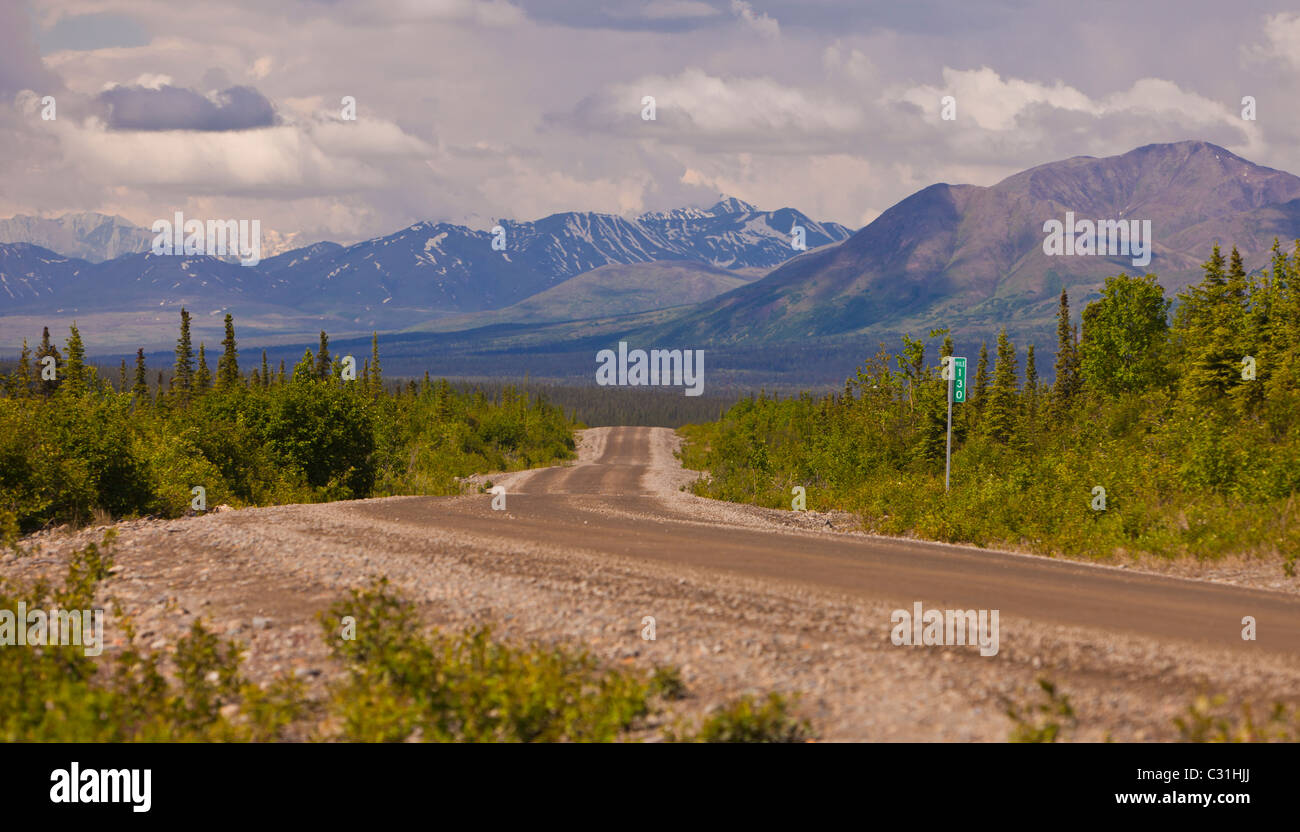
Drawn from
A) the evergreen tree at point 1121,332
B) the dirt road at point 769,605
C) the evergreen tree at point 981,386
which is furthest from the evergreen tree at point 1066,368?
the dirt road at point 769,605

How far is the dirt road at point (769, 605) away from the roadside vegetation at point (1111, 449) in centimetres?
302

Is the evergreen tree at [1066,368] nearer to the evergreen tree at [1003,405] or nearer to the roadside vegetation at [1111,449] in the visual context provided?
the roadside vegetation at [1111,449]

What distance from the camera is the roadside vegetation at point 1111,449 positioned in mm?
20438

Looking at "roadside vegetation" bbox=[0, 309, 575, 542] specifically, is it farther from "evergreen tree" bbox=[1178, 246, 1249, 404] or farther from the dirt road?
"evergreen tree" bbox=[1178, 246, 1249, 404]

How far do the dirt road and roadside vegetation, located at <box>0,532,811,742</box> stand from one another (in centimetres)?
56

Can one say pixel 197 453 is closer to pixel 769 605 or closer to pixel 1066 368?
pixel 769 605

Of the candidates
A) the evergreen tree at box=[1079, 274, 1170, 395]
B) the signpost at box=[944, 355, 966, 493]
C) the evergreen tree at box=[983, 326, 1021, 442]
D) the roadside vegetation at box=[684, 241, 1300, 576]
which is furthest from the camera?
the evergreen tree at box=[1079, 274, 1170, 395]

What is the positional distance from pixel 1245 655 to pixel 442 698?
27.0 ft

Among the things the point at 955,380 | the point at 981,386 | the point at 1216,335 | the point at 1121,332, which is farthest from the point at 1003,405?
the point at 955,380

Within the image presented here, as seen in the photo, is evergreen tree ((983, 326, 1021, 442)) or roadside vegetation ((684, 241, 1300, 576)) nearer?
roadside vegetation ((684, 241, 1300, 576))

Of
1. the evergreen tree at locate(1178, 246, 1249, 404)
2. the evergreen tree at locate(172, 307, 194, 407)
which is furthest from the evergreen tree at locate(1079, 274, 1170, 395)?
the evergreen tree at locate(172, 307, 194, 407)

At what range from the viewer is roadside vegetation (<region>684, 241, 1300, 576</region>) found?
2044 centimetres

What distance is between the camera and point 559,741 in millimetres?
9133
